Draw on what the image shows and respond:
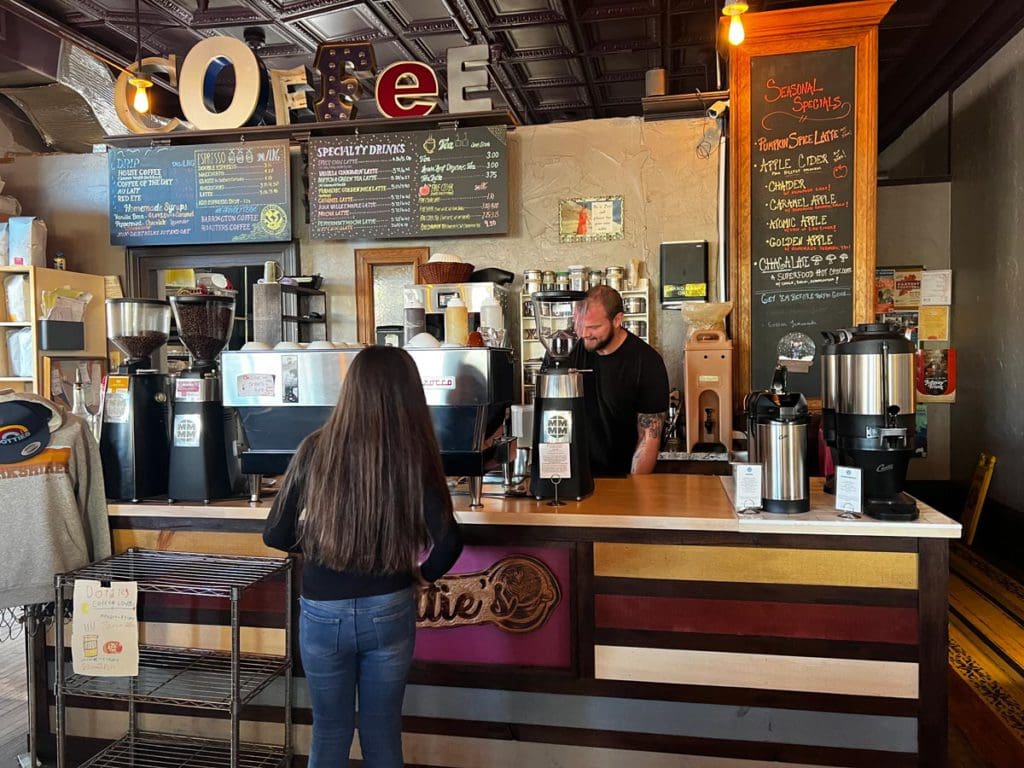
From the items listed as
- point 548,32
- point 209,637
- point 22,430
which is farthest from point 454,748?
point 548,32

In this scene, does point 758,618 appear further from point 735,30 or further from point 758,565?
point 735,30

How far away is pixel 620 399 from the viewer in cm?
320

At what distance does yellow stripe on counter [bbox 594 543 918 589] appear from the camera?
1.97m

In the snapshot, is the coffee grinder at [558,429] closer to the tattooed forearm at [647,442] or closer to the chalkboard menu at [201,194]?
the tattooed forearm at [647,442]

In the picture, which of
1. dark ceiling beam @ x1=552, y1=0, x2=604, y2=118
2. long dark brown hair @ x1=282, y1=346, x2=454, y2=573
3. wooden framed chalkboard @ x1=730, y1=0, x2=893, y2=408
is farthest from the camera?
dark ceiling beam @ x1=552, y1=0, x2=604, y2=118

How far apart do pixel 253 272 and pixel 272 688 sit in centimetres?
351

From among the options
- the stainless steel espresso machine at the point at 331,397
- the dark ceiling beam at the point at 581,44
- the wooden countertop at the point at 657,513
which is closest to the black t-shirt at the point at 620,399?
the wooden countertop at the point at 657,513

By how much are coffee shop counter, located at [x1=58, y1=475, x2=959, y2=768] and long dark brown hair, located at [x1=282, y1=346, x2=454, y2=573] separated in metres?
0.54

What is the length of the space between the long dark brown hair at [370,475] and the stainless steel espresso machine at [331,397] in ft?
1.51

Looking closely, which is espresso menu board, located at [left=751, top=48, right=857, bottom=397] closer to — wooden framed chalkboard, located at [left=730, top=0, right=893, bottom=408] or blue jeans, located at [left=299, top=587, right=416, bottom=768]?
wooden framed chalkboard, located at [left=730, top=0, right=893, bottom=408]

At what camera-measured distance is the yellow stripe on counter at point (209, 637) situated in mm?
Answer: 2338

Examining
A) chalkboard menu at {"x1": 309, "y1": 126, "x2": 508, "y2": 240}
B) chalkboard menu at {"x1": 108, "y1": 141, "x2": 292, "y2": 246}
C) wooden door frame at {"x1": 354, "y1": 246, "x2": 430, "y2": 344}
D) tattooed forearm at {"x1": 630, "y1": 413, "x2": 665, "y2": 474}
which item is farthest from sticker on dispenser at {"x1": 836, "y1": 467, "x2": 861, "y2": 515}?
chalkboard menu at {"x1": 108, "y1": 141, "x2": 292, "y2": 246}

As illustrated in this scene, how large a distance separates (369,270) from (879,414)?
364 centimetres

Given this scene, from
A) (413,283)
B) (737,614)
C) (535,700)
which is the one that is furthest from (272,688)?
(413,283)
